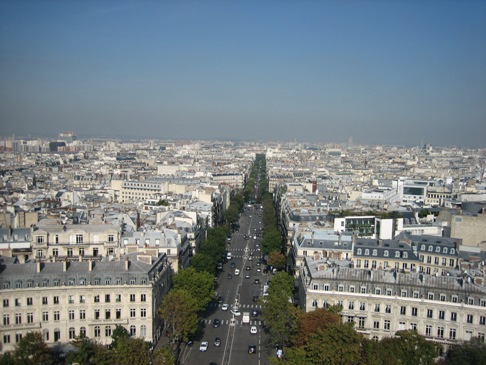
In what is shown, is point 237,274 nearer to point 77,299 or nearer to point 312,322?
point 77,299

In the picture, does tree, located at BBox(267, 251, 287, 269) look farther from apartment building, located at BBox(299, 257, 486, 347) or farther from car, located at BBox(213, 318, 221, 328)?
apartment building, located at BBox(299, 257, 486, 347)

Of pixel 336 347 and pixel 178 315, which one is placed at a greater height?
pixel 336 347

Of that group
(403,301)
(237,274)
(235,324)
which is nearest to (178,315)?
(235,324)

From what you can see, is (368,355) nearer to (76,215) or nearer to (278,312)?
(278,312)

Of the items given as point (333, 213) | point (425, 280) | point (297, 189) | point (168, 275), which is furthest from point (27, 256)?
point (297, 189)

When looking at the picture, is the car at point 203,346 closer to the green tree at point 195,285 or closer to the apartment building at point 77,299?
the apartment building at point 77,299

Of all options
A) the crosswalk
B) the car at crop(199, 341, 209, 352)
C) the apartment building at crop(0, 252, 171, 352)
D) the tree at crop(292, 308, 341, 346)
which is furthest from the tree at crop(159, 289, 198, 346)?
the tree at crop(292, 308, 341, 346)
